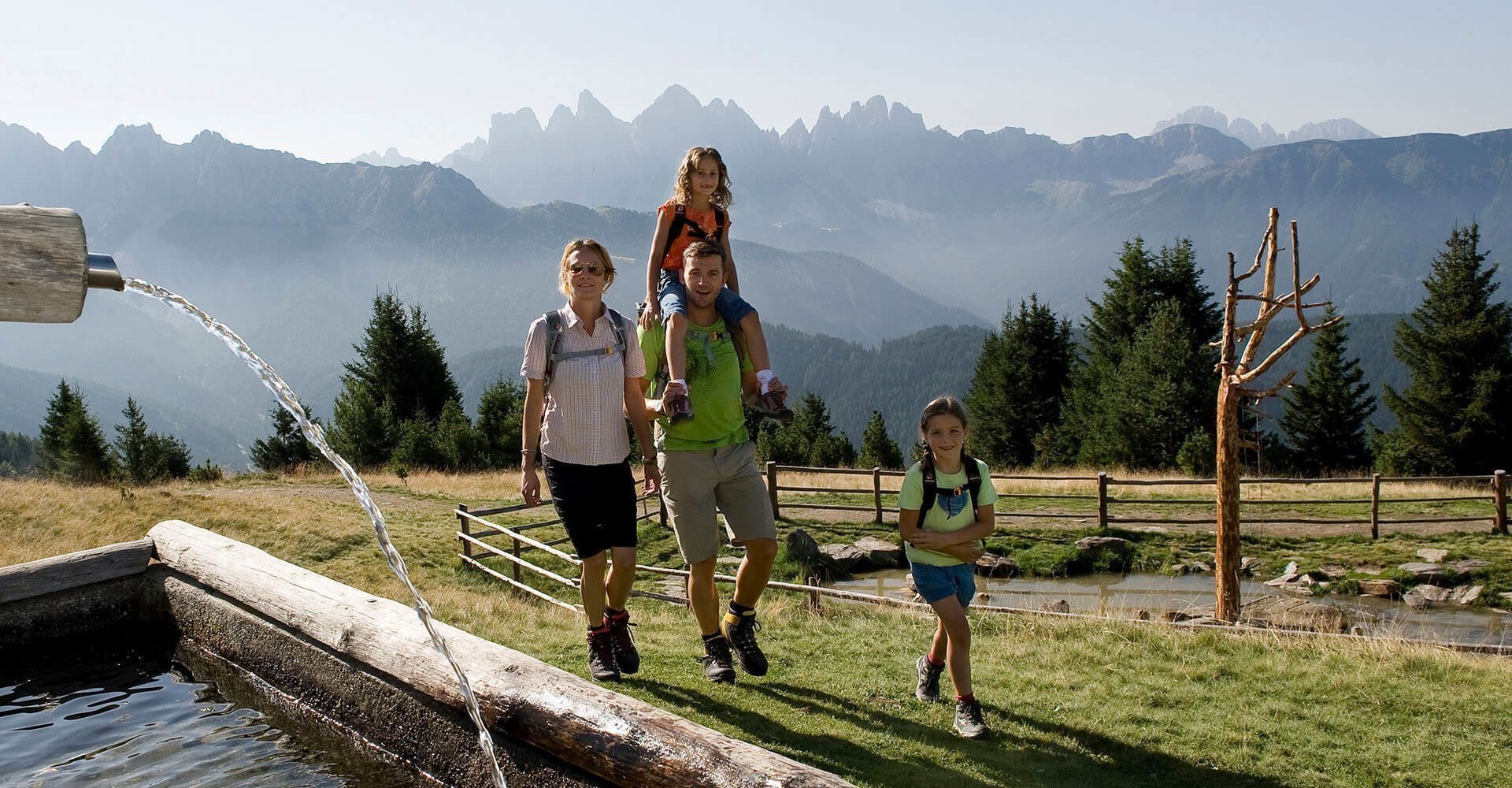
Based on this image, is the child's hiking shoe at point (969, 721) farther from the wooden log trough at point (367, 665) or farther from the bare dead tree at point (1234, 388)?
the bare dead tree at point (1234, 388)

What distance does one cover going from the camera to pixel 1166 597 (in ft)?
53.3

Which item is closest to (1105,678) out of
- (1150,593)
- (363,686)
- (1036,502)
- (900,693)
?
(900,693)

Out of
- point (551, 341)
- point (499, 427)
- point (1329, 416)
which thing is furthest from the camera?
point (1329, 416)

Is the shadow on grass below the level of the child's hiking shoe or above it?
below

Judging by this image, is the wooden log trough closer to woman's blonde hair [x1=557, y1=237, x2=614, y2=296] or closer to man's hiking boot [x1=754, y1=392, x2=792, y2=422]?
man's hiking boot [x1=754, y1=392, x2=792, y2=422]

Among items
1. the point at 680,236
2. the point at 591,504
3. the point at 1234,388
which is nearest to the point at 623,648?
the point at 591,504

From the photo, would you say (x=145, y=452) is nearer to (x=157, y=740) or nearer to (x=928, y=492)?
(x=157, y=740)

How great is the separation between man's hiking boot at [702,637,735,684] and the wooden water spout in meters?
3.82

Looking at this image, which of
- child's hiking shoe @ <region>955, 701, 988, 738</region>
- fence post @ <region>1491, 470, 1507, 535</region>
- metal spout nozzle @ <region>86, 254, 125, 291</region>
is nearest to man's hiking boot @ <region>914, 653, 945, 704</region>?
child's hiking shoe @ <region>955, 701, 988, 738</region>

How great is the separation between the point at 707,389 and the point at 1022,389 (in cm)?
4975

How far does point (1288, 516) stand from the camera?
881 inches

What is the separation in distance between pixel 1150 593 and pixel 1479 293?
39.8 metres

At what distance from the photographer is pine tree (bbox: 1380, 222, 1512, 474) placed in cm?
4275

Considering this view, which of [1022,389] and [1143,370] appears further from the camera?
[1022,389]
